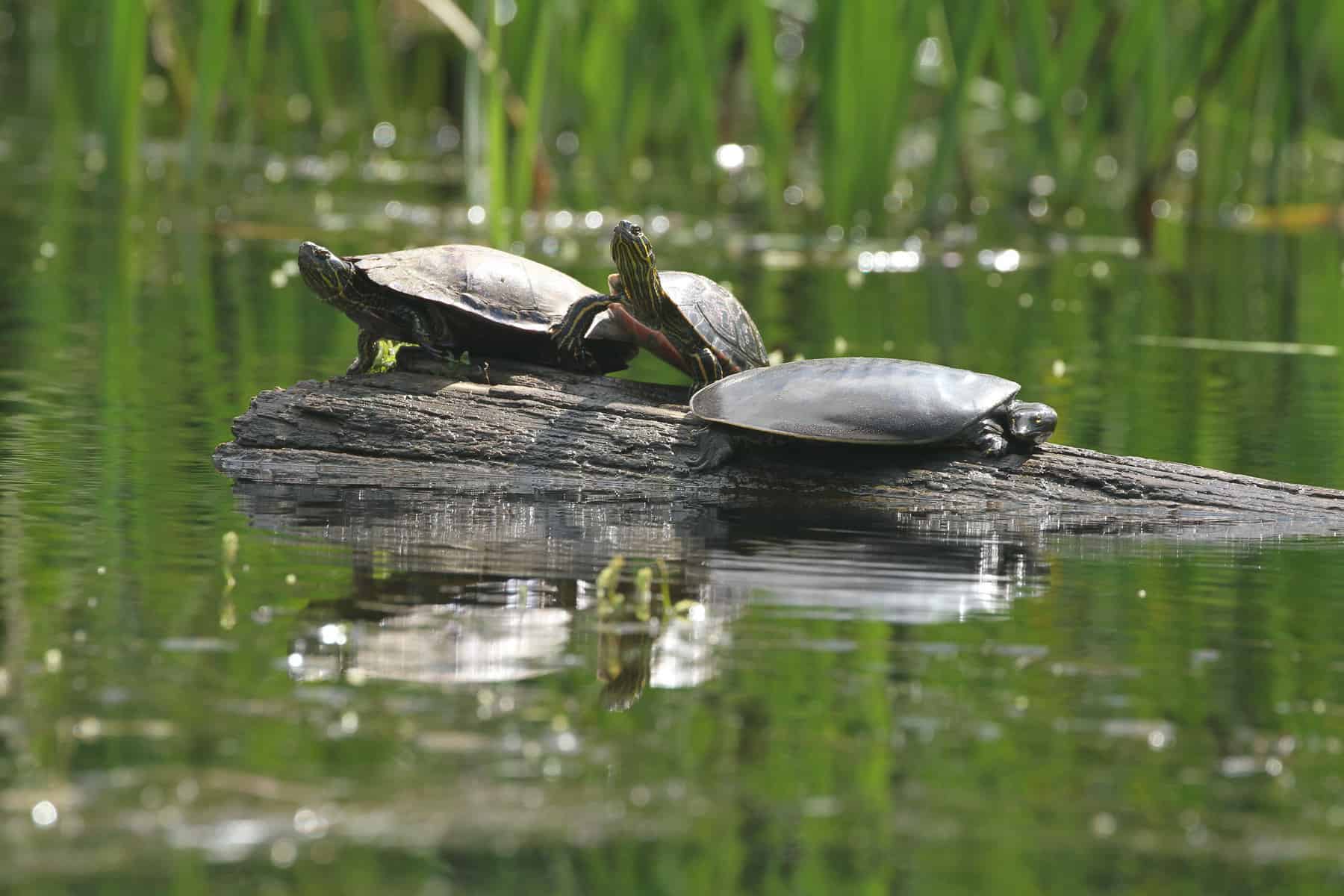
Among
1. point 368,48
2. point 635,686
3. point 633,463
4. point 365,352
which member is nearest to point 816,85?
point 368,48

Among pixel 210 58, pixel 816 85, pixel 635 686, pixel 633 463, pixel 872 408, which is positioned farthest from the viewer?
pixel 816 85

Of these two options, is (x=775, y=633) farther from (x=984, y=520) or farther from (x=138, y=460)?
(x=138, y=460)

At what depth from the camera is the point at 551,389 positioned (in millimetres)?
5484

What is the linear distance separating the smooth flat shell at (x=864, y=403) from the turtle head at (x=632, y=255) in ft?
1.54

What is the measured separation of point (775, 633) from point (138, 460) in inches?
101

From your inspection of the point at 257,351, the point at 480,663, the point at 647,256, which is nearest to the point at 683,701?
the point at 480,663

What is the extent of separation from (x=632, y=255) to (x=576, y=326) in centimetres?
36

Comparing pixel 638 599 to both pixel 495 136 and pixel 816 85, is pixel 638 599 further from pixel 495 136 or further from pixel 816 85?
pixel 816 85

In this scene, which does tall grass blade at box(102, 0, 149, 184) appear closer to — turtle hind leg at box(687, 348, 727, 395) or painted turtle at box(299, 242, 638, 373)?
painted turtle at box(299, 242, 638, 373)

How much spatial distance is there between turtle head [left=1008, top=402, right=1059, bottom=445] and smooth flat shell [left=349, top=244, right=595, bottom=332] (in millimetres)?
1382

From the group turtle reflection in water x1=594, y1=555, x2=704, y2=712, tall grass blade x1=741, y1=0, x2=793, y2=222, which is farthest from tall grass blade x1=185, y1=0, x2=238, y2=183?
turtle reflection in water x1=594, y1=555, x2=704, y2=712

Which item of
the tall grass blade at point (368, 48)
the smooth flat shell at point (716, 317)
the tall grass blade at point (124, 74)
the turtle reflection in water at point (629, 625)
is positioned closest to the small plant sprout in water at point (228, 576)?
the turtle reflection in water at point (629, 625)

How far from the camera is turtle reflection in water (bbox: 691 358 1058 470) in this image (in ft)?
16.4

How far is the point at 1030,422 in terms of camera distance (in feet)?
16.7
